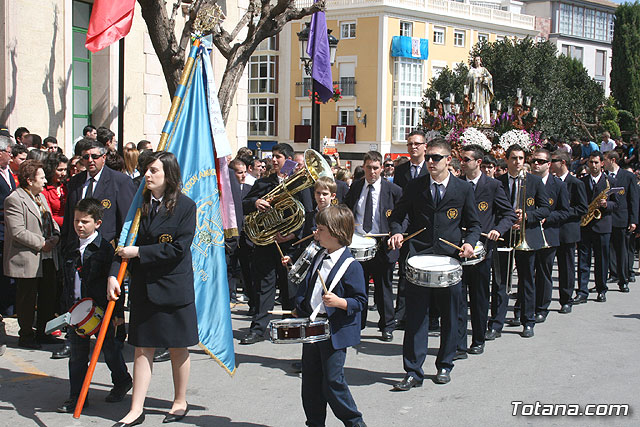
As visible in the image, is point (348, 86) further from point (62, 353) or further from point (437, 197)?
point (62, 353)

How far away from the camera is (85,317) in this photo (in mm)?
5977

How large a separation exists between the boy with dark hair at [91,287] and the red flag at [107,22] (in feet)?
19.7

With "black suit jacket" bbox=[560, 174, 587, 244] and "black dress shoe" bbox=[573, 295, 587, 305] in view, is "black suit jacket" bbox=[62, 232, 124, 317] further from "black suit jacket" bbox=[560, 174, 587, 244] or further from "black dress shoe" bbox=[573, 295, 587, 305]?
"black dress shoe" bbox=[573, 295, 587, 305]

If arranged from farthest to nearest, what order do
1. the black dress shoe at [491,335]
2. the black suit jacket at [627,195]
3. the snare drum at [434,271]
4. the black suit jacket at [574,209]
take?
the black suit jacket at [627,195] → the black suit jacket at [574,209] → the black dress shoe at [491,335] → the snare drum at [434,271]

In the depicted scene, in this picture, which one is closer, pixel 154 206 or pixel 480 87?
pixel 154 206

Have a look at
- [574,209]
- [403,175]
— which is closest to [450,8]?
[574,209]

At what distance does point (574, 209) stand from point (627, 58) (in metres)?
54.6

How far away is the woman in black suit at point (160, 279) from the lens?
223 inches

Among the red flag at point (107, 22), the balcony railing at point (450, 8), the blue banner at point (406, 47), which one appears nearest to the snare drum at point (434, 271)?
the red flag at point (107, 22)

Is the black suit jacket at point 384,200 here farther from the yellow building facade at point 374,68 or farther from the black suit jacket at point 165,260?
the yellow building facade at point 374,68

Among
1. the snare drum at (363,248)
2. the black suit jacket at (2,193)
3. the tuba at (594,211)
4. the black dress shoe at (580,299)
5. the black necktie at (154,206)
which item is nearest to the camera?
the black necktie at (154,206)

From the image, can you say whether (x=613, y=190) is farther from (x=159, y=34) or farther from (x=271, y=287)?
(x=159, y=34)

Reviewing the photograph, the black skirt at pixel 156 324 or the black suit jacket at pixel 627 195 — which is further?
the black suit jacket at pixel 627 195

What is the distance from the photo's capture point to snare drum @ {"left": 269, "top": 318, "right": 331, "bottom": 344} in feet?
17.1
